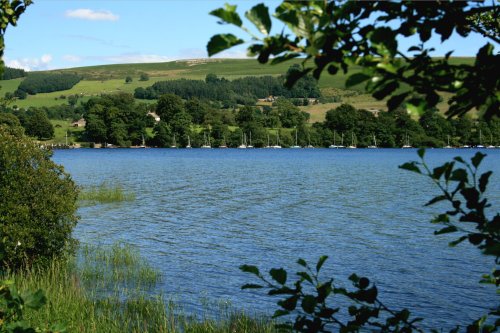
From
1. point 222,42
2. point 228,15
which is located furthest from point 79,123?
point 228,15

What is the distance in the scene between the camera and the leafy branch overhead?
2.38m

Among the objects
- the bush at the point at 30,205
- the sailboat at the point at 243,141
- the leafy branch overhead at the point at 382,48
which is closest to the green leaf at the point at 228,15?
the leafy branch overhead at the point at 382,48

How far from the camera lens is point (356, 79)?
2396mm

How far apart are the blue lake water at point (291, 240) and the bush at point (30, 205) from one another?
4040mm

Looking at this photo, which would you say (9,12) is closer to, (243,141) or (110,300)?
(110,300)

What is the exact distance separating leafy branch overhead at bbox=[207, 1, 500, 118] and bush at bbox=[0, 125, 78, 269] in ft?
50.2

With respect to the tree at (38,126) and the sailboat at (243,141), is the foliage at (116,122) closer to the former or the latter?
the tree at (38,126)

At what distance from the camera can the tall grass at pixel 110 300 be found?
12.4 metres

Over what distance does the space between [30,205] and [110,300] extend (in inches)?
161

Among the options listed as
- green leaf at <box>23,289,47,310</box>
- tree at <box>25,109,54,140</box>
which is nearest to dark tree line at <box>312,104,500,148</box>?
tree at <box>25,109,54,140</box>

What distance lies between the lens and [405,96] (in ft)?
8.13

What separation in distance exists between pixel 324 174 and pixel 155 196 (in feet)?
106

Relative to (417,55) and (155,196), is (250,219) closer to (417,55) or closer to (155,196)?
(155,196)

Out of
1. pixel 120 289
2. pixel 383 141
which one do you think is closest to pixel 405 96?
pixel 120 289
